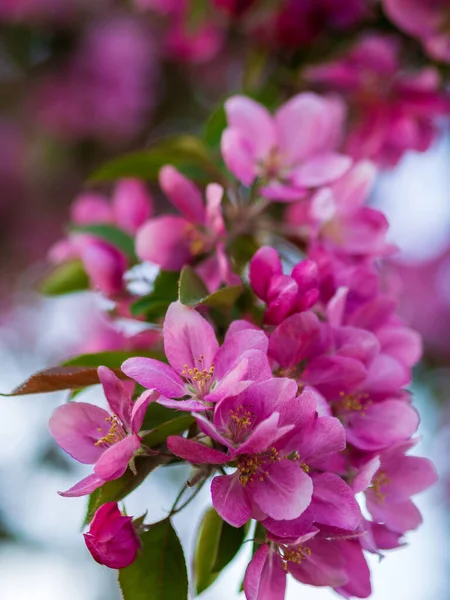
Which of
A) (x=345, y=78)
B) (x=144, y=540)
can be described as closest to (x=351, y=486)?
(x=144, y=540)

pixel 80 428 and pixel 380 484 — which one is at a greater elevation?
pixel 80 428

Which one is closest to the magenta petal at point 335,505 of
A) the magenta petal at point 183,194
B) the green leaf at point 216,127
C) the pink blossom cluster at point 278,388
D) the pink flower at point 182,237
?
the pink blossom cluster at point 278,388

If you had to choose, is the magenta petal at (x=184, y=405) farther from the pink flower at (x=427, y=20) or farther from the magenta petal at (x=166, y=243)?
the pink flower at (x=427, y=20)

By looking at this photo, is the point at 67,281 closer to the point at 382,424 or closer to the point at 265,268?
the point at 265,268

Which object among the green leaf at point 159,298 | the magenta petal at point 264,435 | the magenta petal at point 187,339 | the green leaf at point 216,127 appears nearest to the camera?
the magenta petal at point 264,435

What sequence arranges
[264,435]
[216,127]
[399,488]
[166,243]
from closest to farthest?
[264,435] < [399,488] < [166,243] < [216,127]

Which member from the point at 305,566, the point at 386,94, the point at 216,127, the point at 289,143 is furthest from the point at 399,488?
the point at 386,94
